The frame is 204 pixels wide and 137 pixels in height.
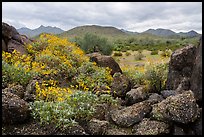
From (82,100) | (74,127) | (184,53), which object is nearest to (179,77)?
(184,53)

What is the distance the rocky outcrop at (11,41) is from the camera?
11.4 m

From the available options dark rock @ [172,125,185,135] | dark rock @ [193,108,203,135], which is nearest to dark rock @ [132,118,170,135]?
dark rock @ [172,125,185,135]

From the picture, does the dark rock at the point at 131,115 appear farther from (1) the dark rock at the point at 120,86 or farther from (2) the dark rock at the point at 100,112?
(1) the dark rock at the point at 120,86

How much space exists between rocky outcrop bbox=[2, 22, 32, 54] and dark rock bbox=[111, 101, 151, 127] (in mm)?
5702

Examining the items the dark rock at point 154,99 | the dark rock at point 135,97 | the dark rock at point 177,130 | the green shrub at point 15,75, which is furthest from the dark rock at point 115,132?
the green shrub at point 15,75

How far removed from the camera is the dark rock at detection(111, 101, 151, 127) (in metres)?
6.92

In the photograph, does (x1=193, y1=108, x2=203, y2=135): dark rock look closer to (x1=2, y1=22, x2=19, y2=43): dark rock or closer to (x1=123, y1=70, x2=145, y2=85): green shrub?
(x1=123, y1=70, x2=145, y2=85): green shrub

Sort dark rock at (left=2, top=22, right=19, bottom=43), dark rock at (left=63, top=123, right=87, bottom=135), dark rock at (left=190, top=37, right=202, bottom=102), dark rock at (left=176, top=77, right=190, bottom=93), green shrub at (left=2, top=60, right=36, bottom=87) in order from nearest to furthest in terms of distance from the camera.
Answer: dark rock at (left=63, top=123, right=87, bottom=135) → dark rock at (left=190, top=37, right=202, bottom=102) → green shrub at (left=2, top=60, right=36, bottom=87) → dark rock at (left=176, top=77, right=190, bottom=93) → dark rock at (left=2, top=22, right=19, bottom=43)

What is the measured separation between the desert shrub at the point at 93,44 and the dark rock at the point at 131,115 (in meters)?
16.2

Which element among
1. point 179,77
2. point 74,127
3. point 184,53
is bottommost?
point 74,127

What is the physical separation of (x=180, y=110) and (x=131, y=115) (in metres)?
1.21

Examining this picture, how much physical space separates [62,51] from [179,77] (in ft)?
18.9

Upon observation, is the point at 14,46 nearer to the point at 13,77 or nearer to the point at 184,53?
the point at 13,77

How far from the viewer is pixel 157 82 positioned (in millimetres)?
10102
